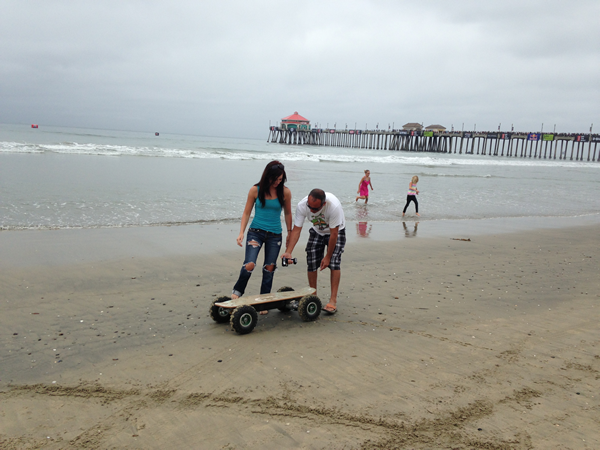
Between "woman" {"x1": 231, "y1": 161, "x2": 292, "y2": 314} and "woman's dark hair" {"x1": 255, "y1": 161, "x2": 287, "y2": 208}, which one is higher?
"woman's dark hair" {"x1": 255, "y1": 161, "x2": 287, "y2": 208}

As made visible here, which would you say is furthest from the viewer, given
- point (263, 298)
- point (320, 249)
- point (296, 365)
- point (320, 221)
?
point (320, 249)

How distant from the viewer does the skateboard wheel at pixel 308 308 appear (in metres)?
4.69

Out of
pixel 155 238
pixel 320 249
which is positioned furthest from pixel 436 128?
pixel 320 249

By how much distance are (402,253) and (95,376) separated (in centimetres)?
605

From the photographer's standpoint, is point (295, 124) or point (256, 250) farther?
point (295, 124)

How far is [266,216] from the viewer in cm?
465

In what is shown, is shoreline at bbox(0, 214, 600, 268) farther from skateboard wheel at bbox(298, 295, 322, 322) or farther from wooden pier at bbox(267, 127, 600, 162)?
wooden pier at bbox(267, 127, 600, 162)

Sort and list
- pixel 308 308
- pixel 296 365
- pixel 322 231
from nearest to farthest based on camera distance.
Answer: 1. pixel 296 365
2. pixel 308 308
3. pixel 322 231

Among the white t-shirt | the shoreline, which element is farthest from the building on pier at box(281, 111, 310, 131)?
the white t-shirt

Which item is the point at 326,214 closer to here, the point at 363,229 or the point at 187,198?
the point at 363,229

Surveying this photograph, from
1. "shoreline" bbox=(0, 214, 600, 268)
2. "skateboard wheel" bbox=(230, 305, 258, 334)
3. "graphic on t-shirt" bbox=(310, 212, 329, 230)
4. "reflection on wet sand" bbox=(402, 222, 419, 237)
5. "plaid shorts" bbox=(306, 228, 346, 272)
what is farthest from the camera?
"reflection on wet sand" bbox=(402, 222, 419, 237)

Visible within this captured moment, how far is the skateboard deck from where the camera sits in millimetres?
4391

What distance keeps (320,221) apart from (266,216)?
2.06ft

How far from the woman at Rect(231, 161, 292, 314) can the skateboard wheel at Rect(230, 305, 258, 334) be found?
13.8 inches
